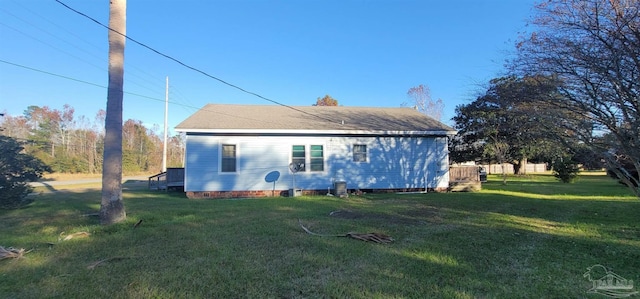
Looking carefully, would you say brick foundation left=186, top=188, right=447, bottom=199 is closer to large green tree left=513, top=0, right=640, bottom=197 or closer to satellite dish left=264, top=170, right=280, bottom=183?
satellite dish left=264, top=170, right=280, bottom=183

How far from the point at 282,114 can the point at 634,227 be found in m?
12.7

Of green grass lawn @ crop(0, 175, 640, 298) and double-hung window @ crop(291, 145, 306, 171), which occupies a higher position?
double-hung window @ crop(291, 145, 306, 171)

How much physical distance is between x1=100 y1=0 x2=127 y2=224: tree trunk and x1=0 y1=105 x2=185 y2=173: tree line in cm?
3075

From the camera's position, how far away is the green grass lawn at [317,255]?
350 cm

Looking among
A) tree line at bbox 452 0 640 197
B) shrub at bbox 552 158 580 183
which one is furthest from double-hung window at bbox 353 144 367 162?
shrub at bbox 552 158 580 183

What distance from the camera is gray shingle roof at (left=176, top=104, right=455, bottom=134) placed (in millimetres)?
13680

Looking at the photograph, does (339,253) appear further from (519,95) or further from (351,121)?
(351,121)

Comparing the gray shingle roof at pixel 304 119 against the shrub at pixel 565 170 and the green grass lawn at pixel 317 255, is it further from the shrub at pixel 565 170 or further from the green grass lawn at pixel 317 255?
the shrub at pixel 565 170

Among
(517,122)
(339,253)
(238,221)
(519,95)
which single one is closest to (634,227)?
(517,122)

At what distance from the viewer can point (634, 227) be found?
6832mm

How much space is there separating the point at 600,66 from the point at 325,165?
10.4m

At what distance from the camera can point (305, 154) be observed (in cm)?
1428

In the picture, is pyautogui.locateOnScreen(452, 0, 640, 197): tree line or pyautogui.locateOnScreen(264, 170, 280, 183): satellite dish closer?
pyautogui.locateOnScreen(452, 0, 640, 197): tree line

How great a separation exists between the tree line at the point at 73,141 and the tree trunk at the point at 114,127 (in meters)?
30.7
